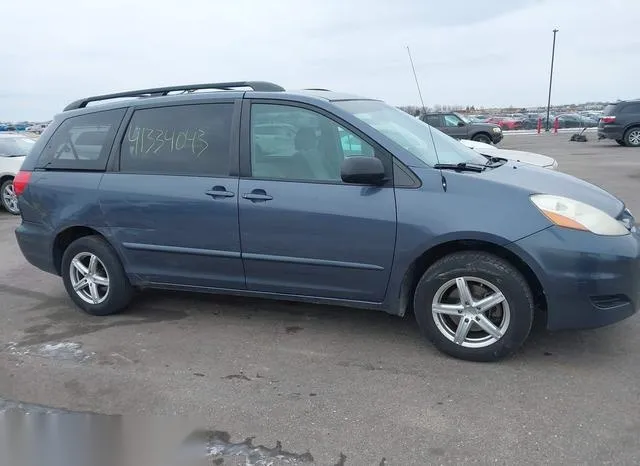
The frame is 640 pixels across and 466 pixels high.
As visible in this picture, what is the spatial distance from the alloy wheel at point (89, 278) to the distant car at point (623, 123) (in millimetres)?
19301

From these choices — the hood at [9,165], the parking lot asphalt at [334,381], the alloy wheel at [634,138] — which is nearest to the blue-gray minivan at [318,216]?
the parking lot asphalt at [334,381]

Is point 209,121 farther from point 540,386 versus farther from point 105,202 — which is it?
point 540,386

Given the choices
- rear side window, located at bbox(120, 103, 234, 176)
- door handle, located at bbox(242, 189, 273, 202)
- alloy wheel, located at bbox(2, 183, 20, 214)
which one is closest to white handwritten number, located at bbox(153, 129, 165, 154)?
rear side window, located at bbox(120, 103, 234, 176)

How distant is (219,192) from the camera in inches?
161

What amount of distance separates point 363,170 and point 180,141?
155 centimetres

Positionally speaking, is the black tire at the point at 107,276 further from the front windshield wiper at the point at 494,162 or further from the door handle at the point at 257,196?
the front windshield wiper at the point at 494,162

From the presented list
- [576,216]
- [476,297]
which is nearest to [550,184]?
[576,216]

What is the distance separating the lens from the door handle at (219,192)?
407 cm

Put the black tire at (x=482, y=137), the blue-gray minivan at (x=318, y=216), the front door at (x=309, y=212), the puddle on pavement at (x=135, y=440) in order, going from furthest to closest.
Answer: the black tire at (x=482, y=137), the front door at (x=309, y=212), the blue-gray minivan at (x=318, y=216), the puddle on pavement at (x=135, y=440)

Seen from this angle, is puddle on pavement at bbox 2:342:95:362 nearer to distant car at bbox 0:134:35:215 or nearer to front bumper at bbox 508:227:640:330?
front bumper at bbox 508:227:640:330

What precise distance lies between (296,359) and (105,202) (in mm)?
1977

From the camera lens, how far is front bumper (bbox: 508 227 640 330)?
11.0ft

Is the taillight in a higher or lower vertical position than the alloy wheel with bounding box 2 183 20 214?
higher

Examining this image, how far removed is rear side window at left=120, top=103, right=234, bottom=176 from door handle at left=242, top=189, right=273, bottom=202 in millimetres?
267
